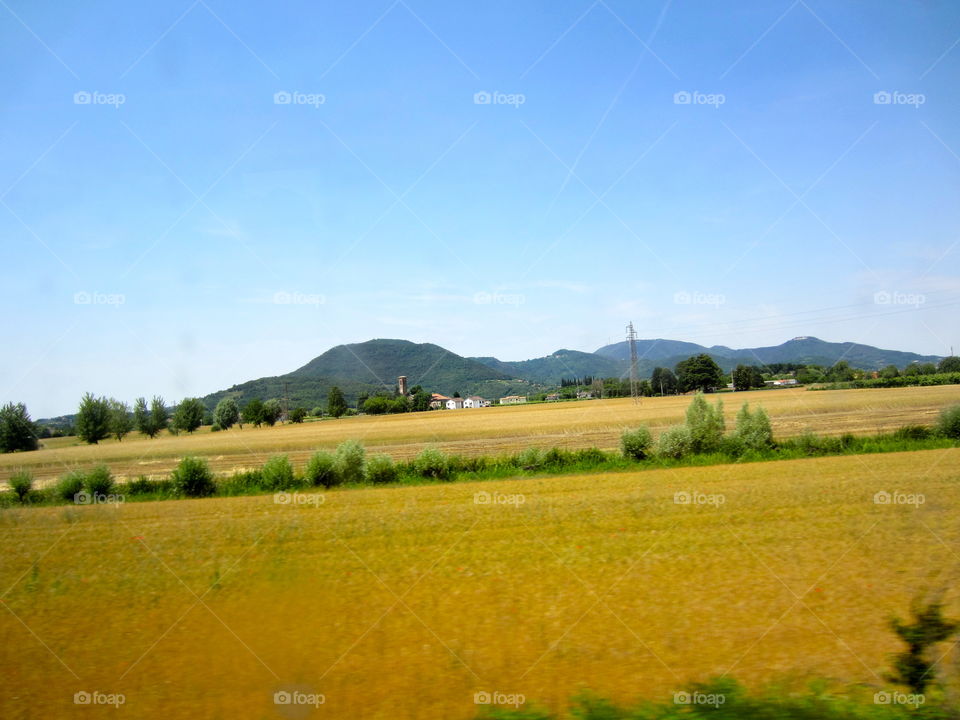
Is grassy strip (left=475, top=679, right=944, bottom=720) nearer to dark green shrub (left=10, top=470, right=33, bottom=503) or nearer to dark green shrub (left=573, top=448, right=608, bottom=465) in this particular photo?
dark green shrub (left=573, top=448, right=608, bottom=465)

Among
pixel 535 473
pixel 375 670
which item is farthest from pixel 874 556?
pixel 535 473

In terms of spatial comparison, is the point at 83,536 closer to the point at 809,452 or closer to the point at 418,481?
the point at 418,481

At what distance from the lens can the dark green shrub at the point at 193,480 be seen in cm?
2658

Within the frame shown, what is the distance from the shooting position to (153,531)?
17.7 meters

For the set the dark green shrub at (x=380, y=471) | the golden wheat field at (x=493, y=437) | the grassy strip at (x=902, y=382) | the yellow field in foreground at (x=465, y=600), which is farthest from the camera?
the grassy strip at (x=902, y=382)

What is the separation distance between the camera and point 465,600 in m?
9.95

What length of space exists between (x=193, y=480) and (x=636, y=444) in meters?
21.5

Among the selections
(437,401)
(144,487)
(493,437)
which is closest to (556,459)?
(144,487)

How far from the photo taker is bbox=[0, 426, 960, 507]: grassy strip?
87.2 ft

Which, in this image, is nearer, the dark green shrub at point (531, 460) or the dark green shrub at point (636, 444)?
the dark green shrub at point (531, 460)

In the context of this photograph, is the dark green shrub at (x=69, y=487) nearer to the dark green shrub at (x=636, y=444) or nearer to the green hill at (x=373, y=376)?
the dark green shrub at (x=636, y=444)

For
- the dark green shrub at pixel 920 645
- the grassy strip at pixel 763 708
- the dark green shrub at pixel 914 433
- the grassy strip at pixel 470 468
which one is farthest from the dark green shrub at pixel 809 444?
the grassy strip at pixel 763 708

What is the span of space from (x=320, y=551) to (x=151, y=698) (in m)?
7.07

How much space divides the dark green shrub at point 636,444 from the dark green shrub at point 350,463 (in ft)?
42.6
